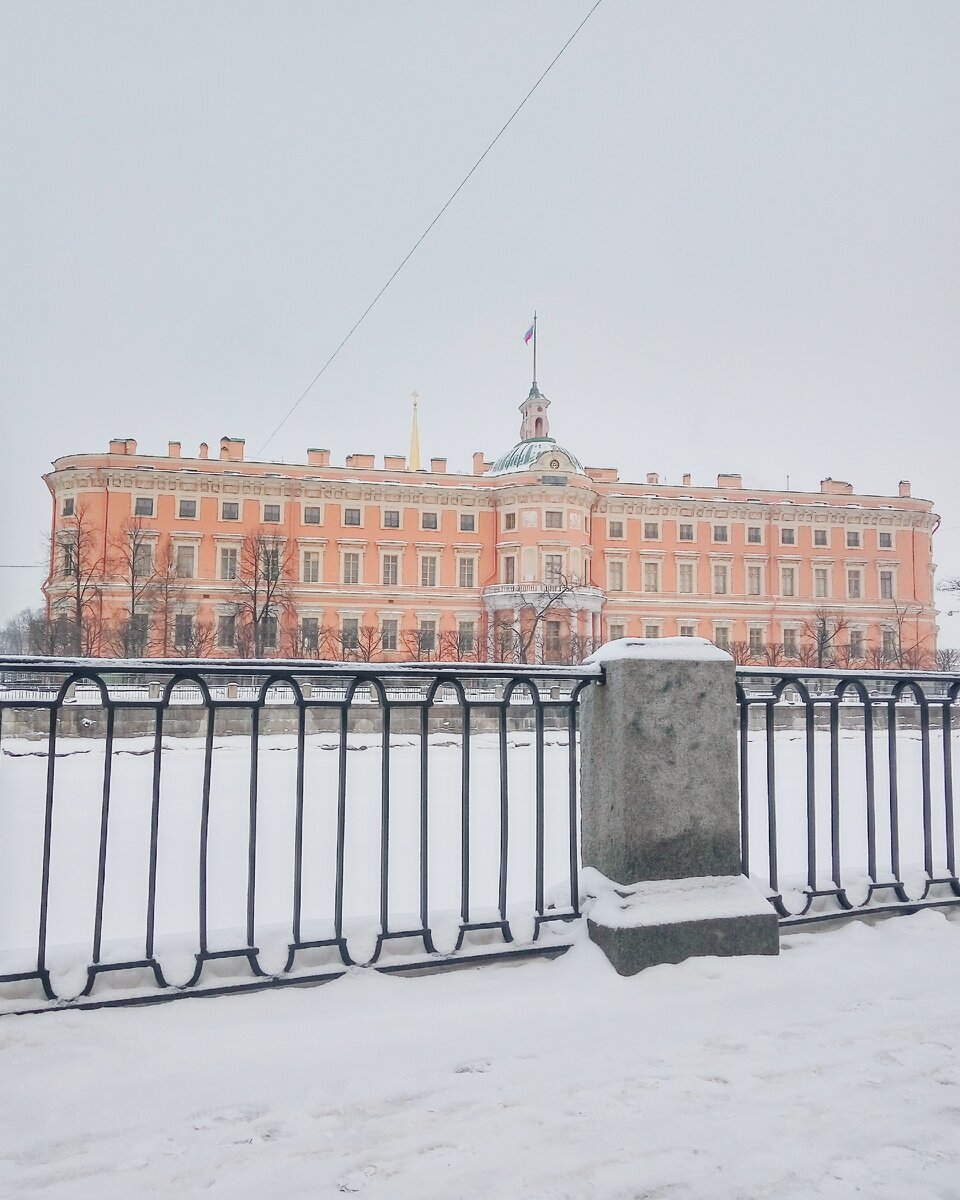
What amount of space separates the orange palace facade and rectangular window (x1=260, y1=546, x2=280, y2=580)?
22cm

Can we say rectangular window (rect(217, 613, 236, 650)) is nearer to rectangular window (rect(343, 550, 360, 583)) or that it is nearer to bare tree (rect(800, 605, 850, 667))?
rectangular window (rect(343, 550, 360, 583))

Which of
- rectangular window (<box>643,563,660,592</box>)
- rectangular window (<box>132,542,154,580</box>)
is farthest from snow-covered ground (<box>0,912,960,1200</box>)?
rectangular window (<box>643,563,660,592</box>)

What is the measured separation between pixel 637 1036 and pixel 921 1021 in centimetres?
95

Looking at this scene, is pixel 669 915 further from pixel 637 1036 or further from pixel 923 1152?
pixel 923 1152

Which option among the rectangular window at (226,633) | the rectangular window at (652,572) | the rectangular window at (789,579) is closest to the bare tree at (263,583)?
the rectangular window at (226,633)

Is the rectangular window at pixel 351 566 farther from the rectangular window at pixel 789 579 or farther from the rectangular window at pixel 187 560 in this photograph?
the rectangular window at pixel 789 579

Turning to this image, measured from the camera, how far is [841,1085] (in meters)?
2.15

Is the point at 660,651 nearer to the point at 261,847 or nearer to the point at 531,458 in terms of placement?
the point at 261,847

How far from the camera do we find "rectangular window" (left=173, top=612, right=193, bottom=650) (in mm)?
45188

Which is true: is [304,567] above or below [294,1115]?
above

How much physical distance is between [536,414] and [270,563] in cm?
2817

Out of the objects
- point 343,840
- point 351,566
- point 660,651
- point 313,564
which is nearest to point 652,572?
point 351,566

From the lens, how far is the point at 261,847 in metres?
9.84

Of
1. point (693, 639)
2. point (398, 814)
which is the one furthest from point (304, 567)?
point (693, 639)
